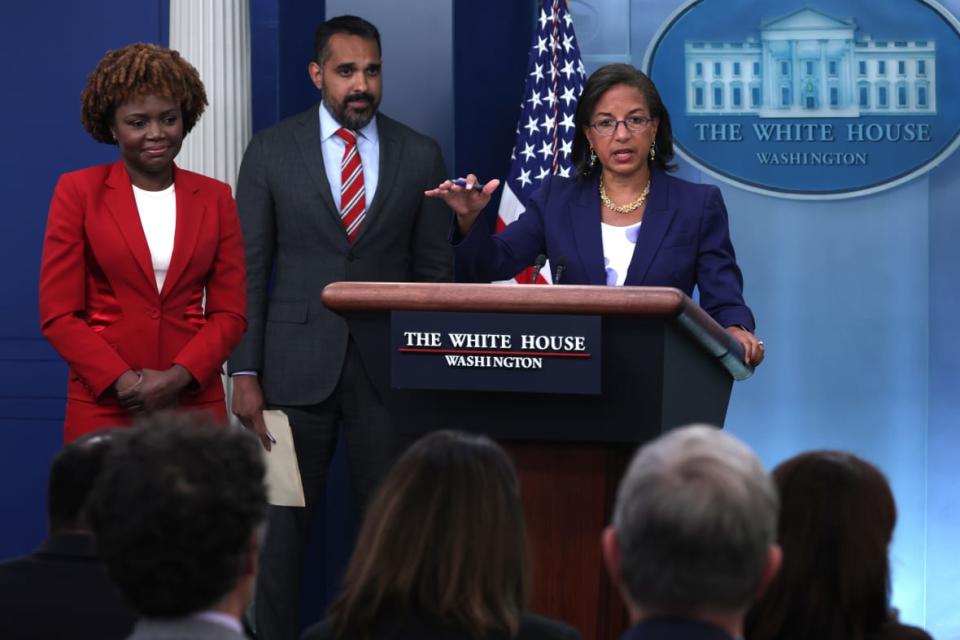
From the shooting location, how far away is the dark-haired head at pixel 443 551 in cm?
188

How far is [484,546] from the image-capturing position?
1.90 metres

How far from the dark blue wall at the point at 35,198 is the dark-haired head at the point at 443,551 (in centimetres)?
346

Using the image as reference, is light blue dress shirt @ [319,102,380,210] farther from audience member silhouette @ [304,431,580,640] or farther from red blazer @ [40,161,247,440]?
audience member silhouette @ [304,431,580,640]

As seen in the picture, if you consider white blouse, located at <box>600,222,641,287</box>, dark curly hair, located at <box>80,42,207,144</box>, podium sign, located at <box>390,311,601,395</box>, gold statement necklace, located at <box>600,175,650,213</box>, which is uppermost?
dark curly hair, located at <box>80,42,207,144</box>

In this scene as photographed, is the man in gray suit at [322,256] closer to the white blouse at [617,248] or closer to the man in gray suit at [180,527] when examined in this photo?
the white blouse at [617,248]

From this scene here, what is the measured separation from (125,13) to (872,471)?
3.93 meters

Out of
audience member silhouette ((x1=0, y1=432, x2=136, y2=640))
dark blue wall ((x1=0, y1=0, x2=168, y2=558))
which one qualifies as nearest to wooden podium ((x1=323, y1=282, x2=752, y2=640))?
audience member silhouette ((x1=0, y1=432, x2=136, y2=640))

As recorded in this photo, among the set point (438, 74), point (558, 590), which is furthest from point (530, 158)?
point (558, 590)

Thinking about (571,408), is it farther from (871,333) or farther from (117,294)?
(871,333)

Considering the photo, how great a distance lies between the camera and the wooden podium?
2.51 m

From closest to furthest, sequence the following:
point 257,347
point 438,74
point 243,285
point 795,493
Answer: point 795,493 → point 243,285 → point 257,347 → point 438,74

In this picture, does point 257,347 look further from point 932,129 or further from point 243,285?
point 932,129

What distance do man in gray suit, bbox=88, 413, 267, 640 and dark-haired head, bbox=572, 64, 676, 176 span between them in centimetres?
200

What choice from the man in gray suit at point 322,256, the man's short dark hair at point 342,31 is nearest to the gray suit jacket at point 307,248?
the man in gray suit at point 322,256
